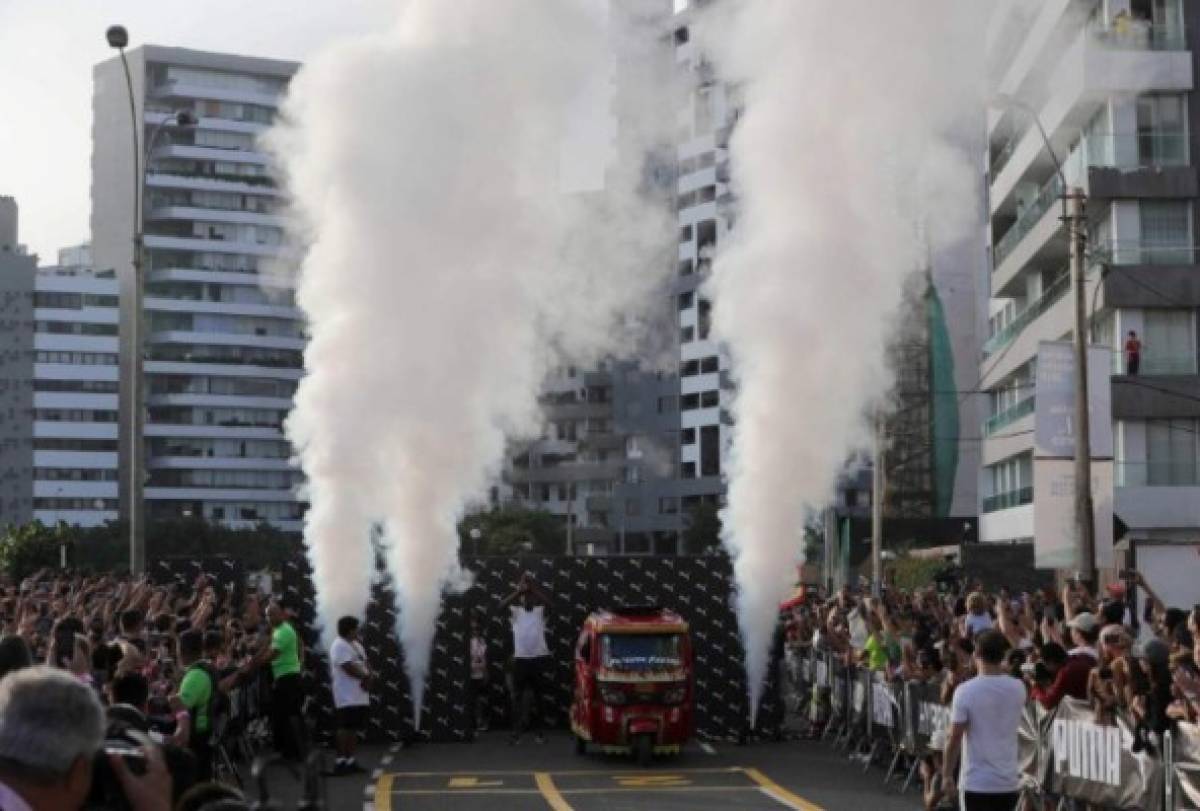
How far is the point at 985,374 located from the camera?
273ft

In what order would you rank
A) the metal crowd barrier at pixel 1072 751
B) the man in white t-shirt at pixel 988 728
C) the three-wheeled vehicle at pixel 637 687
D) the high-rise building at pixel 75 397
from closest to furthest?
the man in white t-shirt at pixel 988 728
the metal crowd barrier at pixel 1072 751
the three-wheeled vehicle at pixel 637 687
the high-rise building at pixel 75 397

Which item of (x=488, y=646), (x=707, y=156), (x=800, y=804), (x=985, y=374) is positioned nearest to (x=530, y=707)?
(x=488, y=646)

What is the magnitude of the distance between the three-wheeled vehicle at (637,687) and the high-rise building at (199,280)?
13487 cm

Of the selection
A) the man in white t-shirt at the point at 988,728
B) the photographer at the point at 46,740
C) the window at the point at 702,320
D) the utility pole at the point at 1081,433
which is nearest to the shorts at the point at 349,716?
the utility pole at the point at 1081,433

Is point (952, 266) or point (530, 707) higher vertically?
point (952, 266)

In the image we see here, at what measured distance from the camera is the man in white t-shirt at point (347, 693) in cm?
2578

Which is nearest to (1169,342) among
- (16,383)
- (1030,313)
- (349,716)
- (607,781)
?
(1030,313)

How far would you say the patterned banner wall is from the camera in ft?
100

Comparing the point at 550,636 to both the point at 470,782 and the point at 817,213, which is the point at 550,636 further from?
the point at 817,213

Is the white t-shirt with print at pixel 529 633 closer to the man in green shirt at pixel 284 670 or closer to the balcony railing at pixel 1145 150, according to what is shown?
the man in green shirt at pixel 284 670

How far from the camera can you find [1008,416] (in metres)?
75.3

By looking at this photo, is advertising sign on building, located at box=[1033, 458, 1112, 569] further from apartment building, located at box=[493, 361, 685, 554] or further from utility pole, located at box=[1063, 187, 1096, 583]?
apartment building, located at box=[493, 361, 685, 554]

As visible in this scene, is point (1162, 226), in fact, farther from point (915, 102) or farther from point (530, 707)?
point (530, 707)

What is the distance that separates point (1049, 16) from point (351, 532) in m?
40.7
